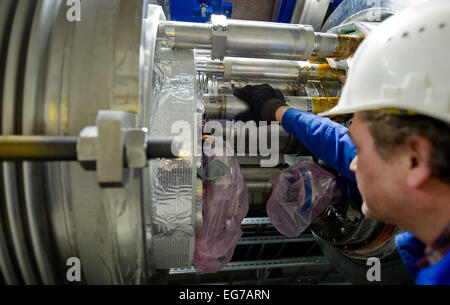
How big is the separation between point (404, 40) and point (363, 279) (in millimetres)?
1040

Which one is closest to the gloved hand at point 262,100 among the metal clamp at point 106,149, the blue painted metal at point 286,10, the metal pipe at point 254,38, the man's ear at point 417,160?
the metal pipe at point 254,38

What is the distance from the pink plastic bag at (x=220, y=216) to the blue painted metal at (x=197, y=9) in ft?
3.67

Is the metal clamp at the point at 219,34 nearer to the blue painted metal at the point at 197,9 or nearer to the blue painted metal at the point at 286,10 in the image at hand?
the blue painted metal at the point at 197,9

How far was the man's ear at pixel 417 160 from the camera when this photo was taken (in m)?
0.49

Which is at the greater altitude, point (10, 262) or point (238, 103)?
point (238, 103)

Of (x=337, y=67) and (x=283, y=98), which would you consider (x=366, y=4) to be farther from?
(x=283, y=98)

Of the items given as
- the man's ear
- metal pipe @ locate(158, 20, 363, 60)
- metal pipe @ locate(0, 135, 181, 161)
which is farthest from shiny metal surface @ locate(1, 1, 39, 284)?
the man's ear

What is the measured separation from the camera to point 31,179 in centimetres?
55

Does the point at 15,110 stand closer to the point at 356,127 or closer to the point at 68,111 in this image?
the point at 68,111

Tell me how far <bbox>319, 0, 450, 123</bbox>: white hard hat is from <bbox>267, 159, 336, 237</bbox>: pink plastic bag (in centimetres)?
39

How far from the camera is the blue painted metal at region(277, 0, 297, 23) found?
4.76 feet

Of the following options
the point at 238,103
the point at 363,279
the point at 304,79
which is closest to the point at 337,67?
the point at 304,79

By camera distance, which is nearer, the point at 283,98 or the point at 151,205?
the point at 151,205

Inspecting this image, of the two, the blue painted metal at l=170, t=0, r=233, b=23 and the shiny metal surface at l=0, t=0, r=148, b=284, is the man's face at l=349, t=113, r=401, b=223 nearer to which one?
the shiny metal surface at l=0, t=0, r=148, b=284
